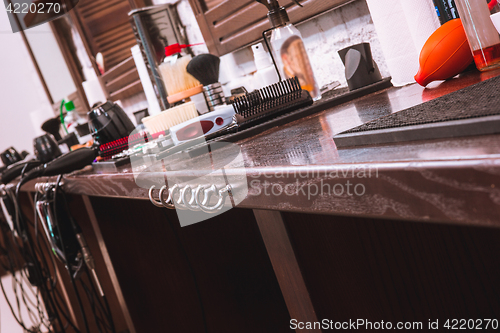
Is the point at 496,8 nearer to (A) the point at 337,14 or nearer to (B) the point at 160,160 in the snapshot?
(B) the point at 160,160

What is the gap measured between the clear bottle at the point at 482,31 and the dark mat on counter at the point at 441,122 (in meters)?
0.24

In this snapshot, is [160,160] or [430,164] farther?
[160,160]

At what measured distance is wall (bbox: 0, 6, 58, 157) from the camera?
15.2 feet

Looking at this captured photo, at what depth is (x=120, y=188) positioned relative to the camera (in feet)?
2.59

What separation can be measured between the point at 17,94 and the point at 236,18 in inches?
160

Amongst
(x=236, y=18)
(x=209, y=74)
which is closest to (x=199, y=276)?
(x=209, y=74)

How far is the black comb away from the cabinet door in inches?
19.3

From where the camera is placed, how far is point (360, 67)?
3.14 ft

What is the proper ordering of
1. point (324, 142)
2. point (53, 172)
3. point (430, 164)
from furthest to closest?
point (53, 172) → point (324, 142) → point (430, 164)

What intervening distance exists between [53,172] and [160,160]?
53 centimetres

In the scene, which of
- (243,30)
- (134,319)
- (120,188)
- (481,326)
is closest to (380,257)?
(481,326)

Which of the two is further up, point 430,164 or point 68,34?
point 68,34

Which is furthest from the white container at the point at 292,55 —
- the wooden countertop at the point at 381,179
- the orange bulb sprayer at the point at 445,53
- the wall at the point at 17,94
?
the wall at the point at 17,94

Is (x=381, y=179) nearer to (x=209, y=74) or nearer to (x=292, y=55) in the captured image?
(x=292, y=55)
